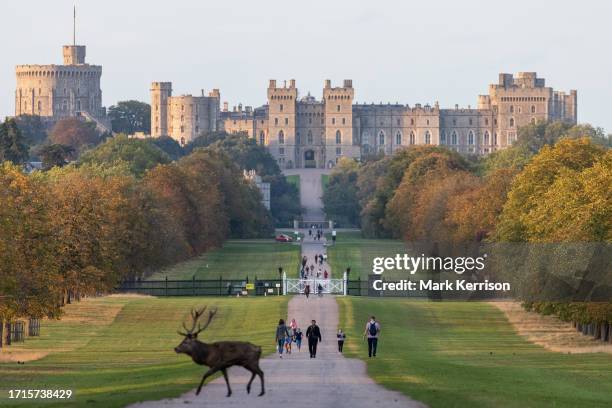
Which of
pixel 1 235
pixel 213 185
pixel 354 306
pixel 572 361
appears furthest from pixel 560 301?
pixel 213 185

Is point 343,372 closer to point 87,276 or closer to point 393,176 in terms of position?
point 87,276

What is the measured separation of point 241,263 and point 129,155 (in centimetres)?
2772

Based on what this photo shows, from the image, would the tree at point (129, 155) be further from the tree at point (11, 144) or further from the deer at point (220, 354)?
Answer: the deer at point (220, 354)

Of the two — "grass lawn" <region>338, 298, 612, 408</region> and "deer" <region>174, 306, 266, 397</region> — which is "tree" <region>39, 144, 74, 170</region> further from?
"deer" <region>174, 306, 266, 397</region>

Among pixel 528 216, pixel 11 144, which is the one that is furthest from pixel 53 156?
pixel 528 216

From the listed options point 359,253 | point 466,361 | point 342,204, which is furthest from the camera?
point 342,204

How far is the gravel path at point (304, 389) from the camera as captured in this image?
A: 2781cm

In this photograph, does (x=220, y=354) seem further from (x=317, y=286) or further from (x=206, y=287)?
(x=206, y=287)

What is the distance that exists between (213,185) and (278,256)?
11.4m

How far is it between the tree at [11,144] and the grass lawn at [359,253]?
22076mm

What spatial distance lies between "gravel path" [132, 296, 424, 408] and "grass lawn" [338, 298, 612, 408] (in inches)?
21.1

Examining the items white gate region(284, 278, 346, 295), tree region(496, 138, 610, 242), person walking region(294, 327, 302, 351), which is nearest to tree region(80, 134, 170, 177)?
white gate region(284, 278, 346, 295)

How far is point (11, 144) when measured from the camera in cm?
12081

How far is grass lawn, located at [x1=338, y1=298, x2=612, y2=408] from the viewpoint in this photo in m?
30.5
